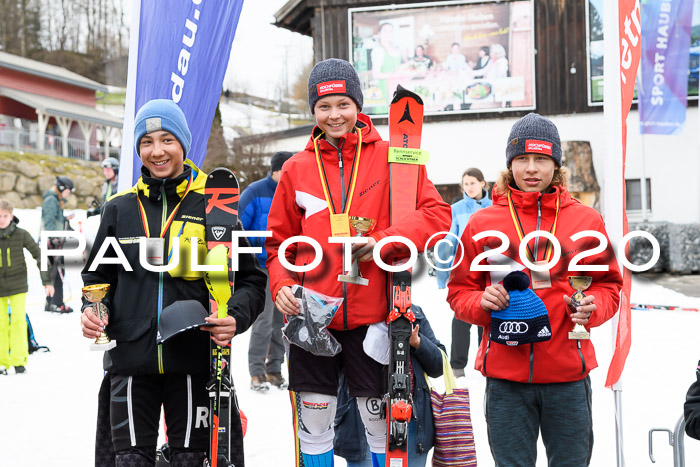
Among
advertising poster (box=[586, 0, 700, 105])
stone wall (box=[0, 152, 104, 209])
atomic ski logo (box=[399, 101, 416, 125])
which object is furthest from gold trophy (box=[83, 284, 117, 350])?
stone wall (box=[0, 152, 104, 209])

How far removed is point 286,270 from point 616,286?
1.34m

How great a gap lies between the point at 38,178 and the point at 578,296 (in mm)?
27423

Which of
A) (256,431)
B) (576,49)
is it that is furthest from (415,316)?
(576,49)

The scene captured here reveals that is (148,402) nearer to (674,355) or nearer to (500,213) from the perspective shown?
(500,213)

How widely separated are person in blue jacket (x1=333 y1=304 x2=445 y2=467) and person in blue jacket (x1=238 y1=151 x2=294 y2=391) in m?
2.65

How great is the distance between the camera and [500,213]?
290cm

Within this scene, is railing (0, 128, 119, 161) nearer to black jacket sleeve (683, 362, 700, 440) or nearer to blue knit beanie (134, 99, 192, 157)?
blue knit beanie (134, 99, 192, 157)

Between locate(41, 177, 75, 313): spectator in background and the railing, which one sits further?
the railing

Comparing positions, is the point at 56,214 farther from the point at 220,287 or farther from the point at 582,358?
the point at 582,358

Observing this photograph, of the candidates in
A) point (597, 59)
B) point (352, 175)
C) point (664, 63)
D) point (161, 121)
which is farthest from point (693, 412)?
point (597, 59)

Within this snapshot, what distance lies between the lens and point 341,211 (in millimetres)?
2955

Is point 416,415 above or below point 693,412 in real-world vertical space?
below

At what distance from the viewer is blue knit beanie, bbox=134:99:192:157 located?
2.78m

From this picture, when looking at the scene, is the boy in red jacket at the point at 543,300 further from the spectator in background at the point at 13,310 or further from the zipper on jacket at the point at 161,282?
the spectator in background at the point at 13,310
